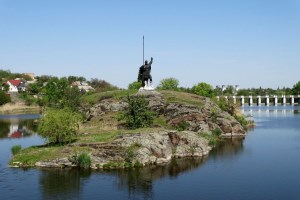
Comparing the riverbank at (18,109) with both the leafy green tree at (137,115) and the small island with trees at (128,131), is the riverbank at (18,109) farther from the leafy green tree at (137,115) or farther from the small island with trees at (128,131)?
the leafy green tree at (137,115)

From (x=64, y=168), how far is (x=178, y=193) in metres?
17.6

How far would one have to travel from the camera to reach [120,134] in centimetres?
5944

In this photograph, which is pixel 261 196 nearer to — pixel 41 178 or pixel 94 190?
pixel 94 190

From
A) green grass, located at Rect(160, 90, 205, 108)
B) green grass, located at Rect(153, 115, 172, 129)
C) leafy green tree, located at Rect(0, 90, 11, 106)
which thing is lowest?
green grass, located at Rect(153, 115, 172, 129)

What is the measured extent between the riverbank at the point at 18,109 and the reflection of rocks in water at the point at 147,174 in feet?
410

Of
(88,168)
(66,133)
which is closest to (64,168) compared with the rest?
(88,168)

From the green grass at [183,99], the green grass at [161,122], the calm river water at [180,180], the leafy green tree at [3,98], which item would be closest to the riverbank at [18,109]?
the leafy green tree at [3,98]

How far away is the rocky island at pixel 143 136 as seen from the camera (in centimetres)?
5412

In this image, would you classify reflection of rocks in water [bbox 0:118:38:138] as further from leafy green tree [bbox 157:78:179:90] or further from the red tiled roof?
leafy green tree [bbox 157:78:179:90]

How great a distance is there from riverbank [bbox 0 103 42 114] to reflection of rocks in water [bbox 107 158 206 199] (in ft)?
410

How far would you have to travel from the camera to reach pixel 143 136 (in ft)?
192

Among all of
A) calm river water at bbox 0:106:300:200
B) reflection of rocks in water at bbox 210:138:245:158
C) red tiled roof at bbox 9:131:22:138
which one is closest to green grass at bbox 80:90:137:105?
red tiled roof at bbox 9:131:22:138

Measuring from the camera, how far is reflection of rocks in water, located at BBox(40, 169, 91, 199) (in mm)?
41347

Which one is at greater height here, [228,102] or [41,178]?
[228,102]
